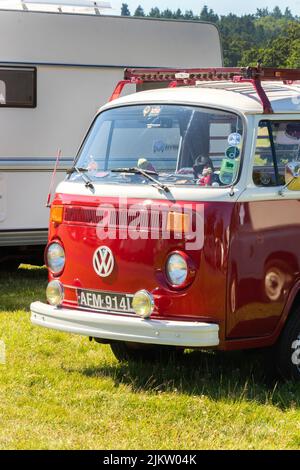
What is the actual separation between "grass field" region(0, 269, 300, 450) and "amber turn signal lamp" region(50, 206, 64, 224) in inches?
41.5

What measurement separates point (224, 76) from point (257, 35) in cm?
12044

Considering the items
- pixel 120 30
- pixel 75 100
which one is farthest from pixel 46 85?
pixel 120 30

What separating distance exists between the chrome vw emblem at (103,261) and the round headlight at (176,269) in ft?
1.42

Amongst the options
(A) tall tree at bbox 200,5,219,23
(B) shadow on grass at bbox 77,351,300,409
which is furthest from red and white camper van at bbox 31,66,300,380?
(A) tall tree at bbox 200,5,219,23

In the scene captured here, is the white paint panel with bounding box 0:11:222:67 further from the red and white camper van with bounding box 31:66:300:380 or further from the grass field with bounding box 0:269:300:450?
the grass field with bounding box 0:269:300:450

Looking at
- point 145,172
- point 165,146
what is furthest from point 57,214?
point 165,146

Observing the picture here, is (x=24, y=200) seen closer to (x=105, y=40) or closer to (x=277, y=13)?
(x=105, y=40)

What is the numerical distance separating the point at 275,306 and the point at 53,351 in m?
1.97

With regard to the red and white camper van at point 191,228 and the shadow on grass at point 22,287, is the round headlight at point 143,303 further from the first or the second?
the shadow on grass at point 22,287

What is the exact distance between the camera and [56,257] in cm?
653

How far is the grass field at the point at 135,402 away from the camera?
5.27 m

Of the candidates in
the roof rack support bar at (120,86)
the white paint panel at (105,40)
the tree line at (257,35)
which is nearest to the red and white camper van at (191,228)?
the roof rack support bar at (120,86)

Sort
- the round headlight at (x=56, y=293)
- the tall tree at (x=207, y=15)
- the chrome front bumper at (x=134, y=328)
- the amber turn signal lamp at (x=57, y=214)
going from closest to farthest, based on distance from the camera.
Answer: the chrome front bumper at (x=134, y=328), the round headlight at (x=56, y=293), the amber turn signal lamp at (x=57, y=214), the tall tree at (x=207, y=15)
